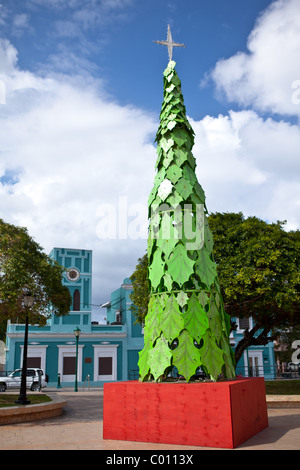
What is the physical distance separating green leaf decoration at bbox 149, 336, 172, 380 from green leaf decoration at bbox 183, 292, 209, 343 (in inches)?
21.9

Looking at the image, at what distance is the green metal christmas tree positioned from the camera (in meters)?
7.85

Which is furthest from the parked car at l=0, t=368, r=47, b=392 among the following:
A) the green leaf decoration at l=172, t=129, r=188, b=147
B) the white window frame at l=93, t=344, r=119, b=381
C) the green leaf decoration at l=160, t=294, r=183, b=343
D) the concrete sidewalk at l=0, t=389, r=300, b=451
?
the green leaf decoration at l=172, t=129, r=188, b=147

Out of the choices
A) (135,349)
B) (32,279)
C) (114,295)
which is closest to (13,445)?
(32,279)

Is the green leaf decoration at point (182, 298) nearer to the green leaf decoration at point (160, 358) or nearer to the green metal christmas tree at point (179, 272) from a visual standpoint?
the green metal christmas tree at point (179, 272)

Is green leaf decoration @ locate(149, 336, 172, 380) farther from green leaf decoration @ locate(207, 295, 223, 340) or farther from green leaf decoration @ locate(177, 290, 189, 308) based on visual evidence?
green leaf decoration @ locate(207, 295, 223, 340)

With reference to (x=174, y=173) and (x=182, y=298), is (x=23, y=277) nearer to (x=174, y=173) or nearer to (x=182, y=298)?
(x=174, y=173)

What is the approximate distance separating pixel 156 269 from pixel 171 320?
123 cm

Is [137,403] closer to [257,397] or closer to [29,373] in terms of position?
[257,397]

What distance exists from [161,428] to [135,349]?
25357 millimetres

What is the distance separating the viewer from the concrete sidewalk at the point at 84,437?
23.0ft

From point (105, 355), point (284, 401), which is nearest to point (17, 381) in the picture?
point (105, 355)

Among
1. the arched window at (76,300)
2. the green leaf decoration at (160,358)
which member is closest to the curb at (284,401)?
the green leaf decoration at (160,358)

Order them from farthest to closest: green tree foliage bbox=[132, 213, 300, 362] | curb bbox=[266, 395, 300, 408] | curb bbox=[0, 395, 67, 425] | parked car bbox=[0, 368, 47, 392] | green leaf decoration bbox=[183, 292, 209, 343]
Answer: parked car bbox=[0, 368, 47, 392] < green tree foliage bbox=[132, 213, 300, 362] < curb bbox=[266, 395, 300, 408] < curb bbox=[0, 395, 67, 425] < green leaf decoration bbox=[183, 292, 209, 343]

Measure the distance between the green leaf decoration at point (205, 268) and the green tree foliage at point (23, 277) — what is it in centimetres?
661
